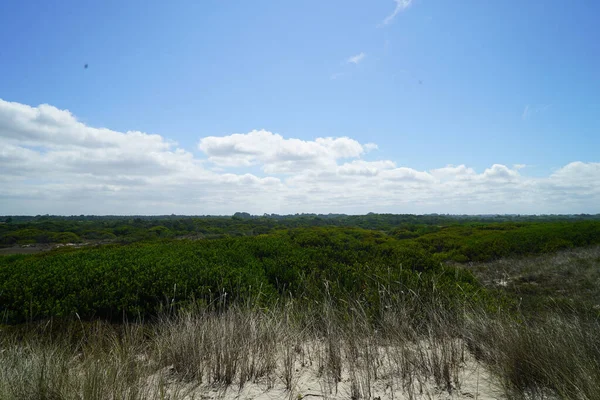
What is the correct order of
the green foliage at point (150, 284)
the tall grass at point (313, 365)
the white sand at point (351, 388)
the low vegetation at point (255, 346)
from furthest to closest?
1. the green foliage at point (150, 284)
2. the white sand at point (351, 388)
3. the low vegetation at point (255, 346)
4. the tall grass at point (313, 365)

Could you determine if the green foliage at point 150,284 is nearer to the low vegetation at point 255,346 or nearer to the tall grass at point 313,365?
the low vegetation at point 255,346

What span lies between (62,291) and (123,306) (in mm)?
1405

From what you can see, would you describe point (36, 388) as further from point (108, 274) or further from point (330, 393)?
point (108, 274)

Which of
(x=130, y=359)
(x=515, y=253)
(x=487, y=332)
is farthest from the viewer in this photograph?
(x=515, y=253)

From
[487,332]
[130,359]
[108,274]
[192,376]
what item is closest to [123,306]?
[108,274]

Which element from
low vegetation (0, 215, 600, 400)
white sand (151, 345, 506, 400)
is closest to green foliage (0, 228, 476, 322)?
low vegetation (0, 215, 600, 400)

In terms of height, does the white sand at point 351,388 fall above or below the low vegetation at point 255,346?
below

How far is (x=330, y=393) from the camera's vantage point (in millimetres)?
3297

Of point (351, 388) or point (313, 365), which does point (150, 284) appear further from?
point (351, 388)

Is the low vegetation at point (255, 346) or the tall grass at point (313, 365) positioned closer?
the tall grass at point (313, 365)

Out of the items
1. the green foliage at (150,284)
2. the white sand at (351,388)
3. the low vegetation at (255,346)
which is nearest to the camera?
the low vegetation at (255,346)

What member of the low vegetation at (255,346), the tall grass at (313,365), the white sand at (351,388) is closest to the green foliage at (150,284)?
the low vegetation at (255,346)

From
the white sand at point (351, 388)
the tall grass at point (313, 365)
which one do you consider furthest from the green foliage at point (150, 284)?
the white sand at point (351, 388)

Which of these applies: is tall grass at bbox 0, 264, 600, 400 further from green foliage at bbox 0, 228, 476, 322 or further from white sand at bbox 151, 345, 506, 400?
green foliage at bbox 0, 228, 476, 322
